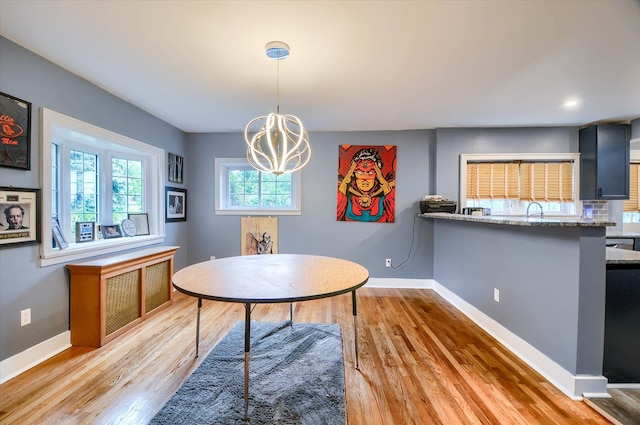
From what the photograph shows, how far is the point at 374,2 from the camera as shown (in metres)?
1.50

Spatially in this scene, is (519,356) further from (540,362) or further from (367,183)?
(367,183)

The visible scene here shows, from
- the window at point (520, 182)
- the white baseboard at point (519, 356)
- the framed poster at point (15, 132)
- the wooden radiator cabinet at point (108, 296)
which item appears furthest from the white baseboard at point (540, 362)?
the framed poster at point (15, 132)

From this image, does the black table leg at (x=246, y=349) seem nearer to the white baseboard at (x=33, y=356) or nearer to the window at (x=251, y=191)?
the white baseboard at (x=33, y=356)

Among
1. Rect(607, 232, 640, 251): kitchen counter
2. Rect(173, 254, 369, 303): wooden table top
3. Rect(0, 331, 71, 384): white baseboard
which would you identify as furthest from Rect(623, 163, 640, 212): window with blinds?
Rect(0, 331, 71, 384): white baseboard

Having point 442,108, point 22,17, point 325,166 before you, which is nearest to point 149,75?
point 22,17

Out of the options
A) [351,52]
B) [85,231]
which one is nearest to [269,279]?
[351,52]

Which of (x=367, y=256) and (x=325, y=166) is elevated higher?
(x=325, y=166)

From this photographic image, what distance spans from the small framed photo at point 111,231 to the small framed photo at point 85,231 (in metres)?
0.11

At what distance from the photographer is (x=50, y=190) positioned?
2.15 metres

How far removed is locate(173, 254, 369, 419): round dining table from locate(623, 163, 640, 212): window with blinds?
483cm

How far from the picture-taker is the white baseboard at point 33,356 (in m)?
1.83

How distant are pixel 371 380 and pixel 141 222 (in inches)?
126

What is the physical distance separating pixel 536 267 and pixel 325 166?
279 cm

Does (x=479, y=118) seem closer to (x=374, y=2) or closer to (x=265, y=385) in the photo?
(x=374, y=2)
